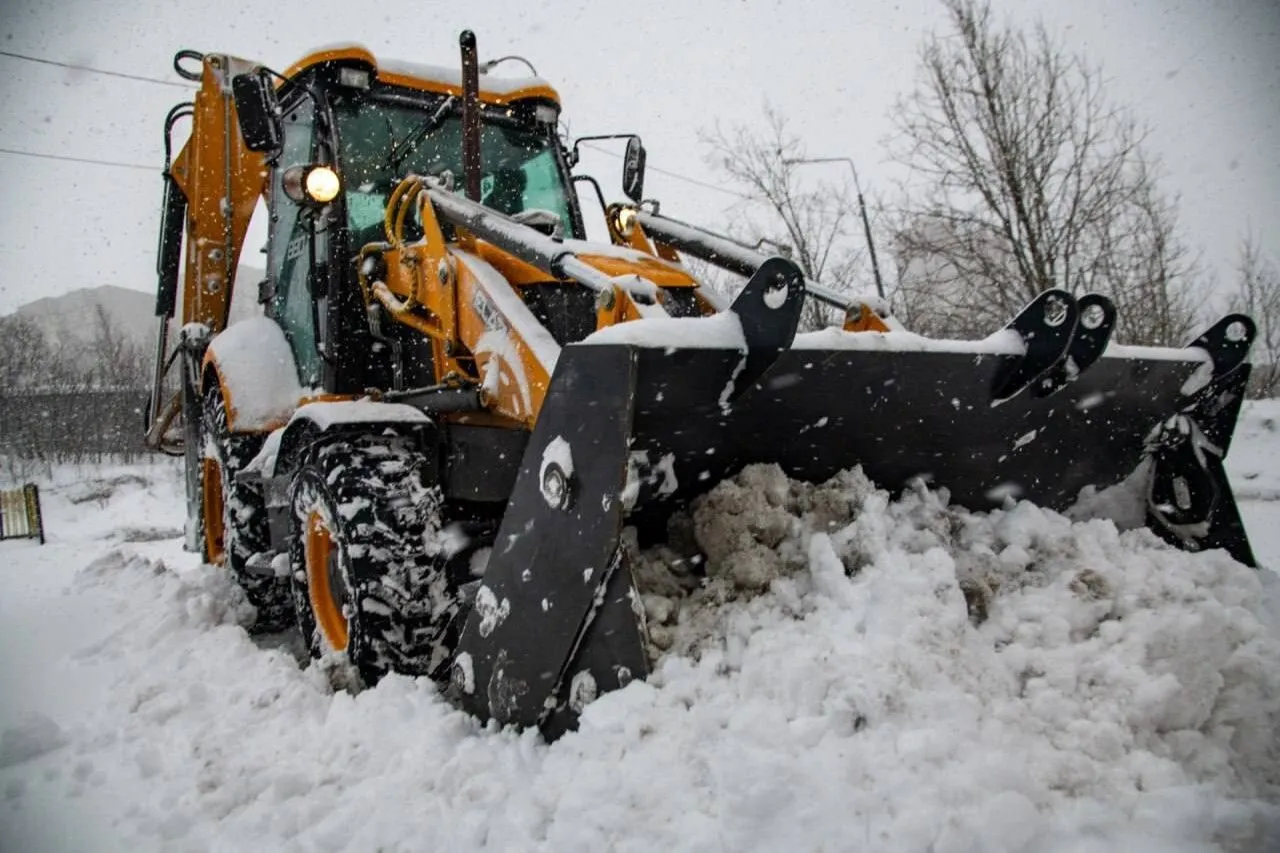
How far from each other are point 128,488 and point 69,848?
72.2 ft

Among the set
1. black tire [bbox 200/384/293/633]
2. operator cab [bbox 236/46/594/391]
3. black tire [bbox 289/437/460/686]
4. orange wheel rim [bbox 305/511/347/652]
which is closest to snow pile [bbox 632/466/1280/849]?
black tire [bbox 289/437/460/686]

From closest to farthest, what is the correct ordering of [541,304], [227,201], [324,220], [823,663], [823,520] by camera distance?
[823,663], [823,520], [541,304], [324,220], [227,201]

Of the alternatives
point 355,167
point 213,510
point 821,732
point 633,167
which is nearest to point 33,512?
point 213,510

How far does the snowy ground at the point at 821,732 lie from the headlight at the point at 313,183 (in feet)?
6.76

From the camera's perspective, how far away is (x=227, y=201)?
5309 mm

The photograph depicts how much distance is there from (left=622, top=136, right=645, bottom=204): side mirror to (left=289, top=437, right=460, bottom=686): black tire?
87.9 inches

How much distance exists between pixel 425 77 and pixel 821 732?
3.72 meters

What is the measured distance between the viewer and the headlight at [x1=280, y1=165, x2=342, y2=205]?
359cm

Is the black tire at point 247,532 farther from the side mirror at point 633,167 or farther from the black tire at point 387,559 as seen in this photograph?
the side mirror at point 633,167

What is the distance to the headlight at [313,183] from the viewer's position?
11.8 feet

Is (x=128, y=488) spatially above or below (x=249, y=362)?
below

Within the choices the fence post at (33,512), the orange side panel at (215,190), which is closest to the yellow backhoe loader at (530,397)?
the orange side panel at (215,190)

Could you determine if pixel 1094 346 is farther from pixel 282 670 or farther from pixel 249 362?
pixel 249 362

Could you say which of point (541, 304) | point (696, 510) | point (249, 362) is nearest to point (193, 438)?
point (249, 362)
